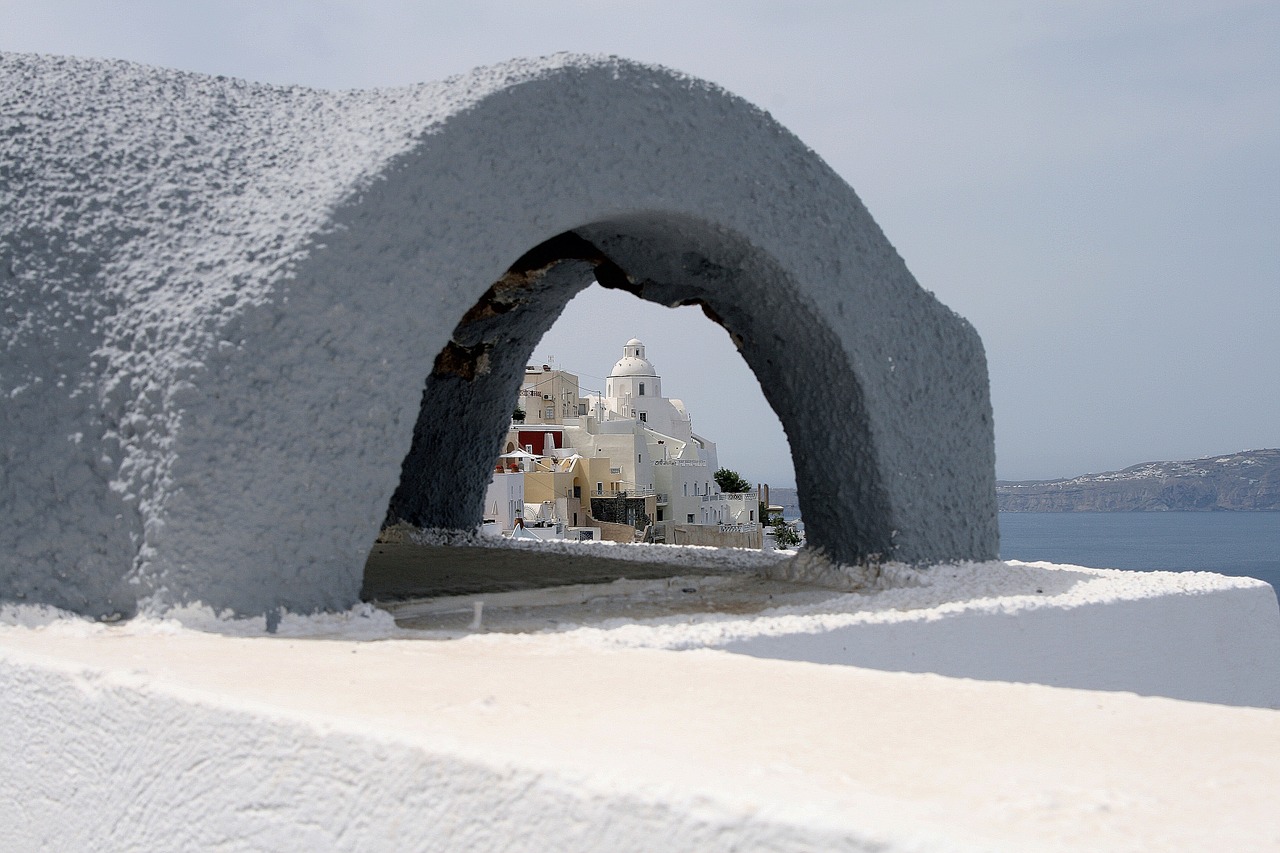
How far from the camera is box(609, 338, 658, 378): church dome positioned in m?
54.2

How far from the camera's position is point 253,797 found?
10.5 feet

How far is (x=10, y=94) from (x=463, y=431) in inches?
214

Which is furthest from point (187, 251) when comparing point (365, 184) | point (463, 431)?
point (463, 431)

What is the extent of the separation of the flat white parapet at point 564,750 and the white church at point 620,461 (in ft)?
57.4

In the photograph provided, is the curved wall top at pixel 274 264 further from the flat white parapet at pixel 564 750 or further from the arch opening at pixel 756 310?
the flat white parapet at pixel 564 750

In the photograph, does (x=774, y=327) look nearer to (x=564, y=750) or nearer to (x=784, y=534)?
(x=564, y=750)

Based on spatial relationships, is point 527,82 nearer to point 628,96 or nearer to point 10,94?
point 628,96

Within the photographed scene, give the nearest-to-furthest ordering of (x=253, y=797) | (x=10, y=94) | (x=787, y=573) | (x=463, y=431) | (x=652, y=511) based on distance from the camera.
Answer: (x=253, y=797) → (x=10, y=94) → (x=787, y=573) → (x=463, y=431) → (x=652, y=511)

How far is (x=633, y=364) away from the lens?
54.2 meters

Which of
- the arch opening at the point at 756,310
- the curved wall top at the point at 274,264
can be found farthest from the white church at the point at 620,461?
the curved wall top at the point at 274,264

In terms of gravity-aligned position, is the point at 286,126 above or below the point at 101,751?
above

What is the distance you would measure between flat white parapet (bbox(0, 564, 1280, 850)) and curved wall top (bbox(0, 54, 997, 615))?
48 centimetres

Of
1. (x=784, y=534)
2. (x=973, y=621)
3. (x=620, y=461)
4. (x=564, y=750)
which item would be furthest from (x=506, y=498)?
(x=564, y=750)

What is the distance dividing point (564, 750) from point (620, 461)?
39.1m
